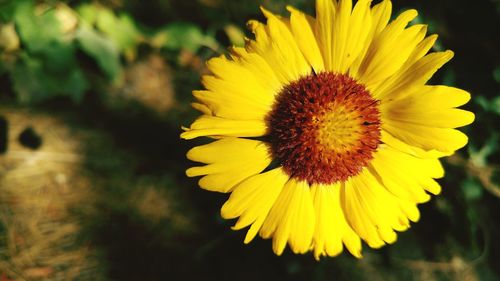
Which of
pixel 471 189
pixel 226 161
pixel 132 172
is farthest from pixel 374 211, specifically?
pixel 132 172

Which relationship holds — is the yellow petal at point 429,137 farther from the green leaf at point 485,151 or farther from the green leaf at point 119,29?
the green leaf at point 119,29

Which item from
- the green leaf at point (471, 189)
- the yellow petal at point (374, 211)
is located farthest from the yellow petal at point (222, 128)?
the green leaf at point (471, 189)

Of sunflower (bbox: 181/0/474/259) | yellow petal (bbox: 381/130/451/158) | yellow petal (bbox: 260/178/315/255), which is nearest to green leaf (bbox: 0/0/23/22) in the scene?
sunflower (bbox: 181/0/474/259)

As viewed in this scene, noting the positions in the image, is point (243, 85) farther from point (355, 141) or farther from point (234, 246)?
point (234, 246)

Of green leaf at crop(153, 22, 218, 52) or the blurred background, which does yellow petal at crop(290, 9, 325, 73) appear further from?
green leaf at crop(153, 22, 218, 52)

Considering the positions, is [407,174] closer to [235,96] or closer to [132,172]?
[235,96]

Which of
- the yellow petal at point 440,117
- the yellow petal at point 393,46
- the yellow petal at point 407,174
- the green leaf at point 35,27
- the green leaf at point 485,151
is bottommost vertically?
the green leaf at point 485,151
